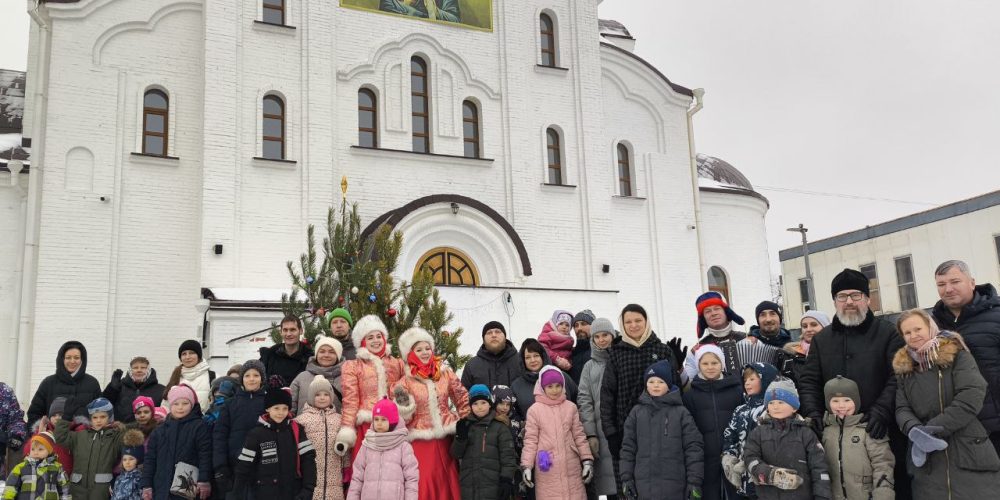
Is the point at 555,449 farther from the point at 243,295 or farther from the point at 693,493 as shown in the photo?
the point at 243,295

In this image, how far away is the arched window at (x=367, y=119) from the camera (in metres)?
16.3

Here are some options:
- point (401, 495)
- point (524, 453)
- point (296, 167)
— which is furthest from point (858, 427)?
point (296, 167)

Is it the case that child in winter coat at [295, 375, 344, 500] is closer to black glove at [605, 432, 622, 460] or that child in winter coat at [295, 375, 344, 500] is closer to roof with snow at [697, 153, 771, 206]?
black glove at [605, 432, 622, 460]

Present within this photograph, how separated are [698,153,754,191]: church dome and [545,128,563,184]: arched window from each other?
17.1 ft

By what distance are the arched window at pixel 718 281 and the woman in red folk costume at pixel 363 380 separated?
48.7 feet

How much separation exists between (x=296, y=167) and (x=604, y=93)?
306 inches

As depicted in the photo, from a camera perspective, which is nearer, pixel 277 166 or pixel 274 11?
pixel 277 166

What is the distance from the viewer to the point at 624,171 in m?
19.6

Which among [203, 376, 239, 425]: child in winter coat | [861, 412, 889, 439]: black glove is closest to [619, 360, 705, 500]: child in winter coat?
[861, 412, 889, 439]: black glove

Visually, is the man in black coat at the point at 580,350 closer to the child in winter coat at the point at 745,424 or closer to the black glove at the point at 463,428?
the black glove at the point at 463,428

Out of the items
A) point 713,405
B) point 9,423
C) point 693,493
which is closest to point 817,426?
point 713,405

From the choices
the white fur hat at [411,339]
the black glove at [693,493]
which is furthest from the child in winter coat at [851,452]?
the white fur hat at [411,339]

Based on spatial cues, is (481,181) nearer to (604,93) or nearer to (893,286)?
(604,93)

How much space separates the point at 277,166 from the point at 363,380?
929 centimetres
